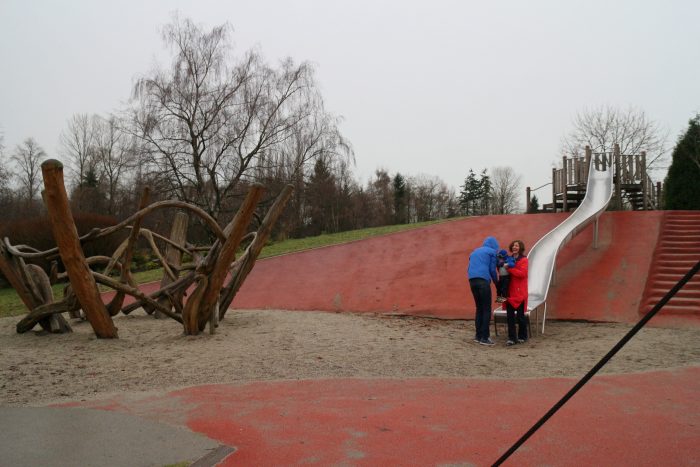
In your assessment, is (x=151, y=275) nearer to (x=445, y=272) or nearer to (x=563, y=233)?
(x=445, y=272)

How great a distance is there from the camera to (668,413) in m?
5.73

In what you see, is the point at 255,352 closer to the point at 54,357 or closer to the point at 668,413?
the point at 54,357

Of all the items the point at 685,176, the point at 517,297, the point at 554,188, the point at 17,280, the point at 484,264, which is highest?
the point at 685,176

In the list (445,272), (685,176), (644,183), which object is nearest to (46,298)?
(445,272)

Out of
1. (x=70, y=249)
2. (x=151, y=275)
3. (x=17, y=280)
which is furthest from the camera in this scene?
(x=151, y=275)

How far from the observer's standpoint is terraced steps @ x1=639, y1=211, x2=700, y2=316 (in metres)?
11.4

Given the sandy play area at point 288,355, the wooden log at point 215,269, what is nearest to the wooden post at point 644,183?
the sandy play area at point 288,355

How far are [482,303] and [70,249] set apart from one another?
609cm

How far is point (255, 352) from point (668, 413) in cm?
521

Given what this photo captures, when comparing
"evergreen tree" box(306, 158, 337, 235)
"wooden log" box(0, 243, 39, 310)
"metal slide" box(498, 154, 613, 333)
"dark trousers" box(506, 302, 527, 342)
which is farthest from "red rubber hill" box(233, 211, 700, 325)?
→ "evergreen tree" box(306, 158, 337, 235)

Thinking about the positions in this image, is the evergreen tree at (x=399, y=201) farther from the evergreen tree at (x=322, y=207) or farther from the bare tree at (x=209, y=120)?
the bare tree at (x=209, y=120)

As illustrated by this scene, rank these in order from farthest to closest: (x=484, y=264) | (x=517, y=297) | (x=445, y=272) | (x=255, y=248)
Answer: (x=445, y=272) → (x=255, y=248) → (x=484, y=264) → (x=517, y=297)

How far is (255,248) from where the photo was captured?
1063cm

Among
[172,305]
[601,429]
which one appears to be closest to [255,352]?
[172,305]
